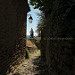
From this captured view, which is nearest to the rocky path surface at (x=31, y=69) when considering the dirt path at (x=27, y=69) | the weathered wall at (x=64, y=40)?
the dirt path at (x=27, y=69)

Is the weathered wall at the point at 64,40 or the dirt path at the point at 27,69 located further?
the dirt path at the point at 27,69

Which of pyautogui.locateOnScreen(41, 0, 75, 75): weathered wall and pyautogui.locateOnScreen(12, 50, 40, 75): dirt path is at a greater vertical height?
pyautogui.locateOnScreen(41, 0, 75, 75): weathered wall

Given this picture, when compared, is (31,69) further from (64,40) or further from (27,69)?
(64,40)

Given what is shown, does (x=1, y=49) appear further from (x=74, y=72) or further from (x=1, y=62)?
(x=74, y=72)

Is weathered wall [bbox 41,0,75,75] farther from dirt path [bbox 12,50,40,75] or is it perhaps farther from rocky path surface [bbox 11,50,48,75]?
dirt path [bbox 12,50,40,75]

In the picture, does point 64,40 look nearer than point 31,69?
Yes

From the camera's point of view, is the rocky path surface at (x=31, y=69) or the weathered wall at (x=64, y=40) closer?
the weathered wall at (x=64, y=40)

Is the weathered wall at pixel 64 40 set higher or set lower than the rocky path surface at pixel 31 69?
higher

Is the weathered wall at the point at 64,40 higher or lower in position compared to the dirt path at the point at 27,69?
higher

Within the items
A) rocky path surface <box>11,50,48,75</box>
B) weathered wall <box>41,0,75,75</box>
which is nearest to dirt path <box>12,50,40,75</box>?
rocky path surface <box>11,50,48,75</box>

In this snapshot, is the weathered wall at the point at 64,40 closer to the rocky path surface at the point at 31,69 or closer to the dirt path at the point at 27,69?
the rocky path surface at the point at 31,69

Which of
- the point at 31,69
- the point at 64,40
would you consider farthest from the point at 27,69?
the point at 64,40

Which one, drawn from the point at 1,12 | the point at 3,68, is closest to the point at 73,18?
the point at 1,12

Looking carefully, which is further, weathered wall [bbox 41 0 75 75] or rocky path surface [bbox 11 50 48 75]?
rocky path surface [bbox 11 50 48 75]
